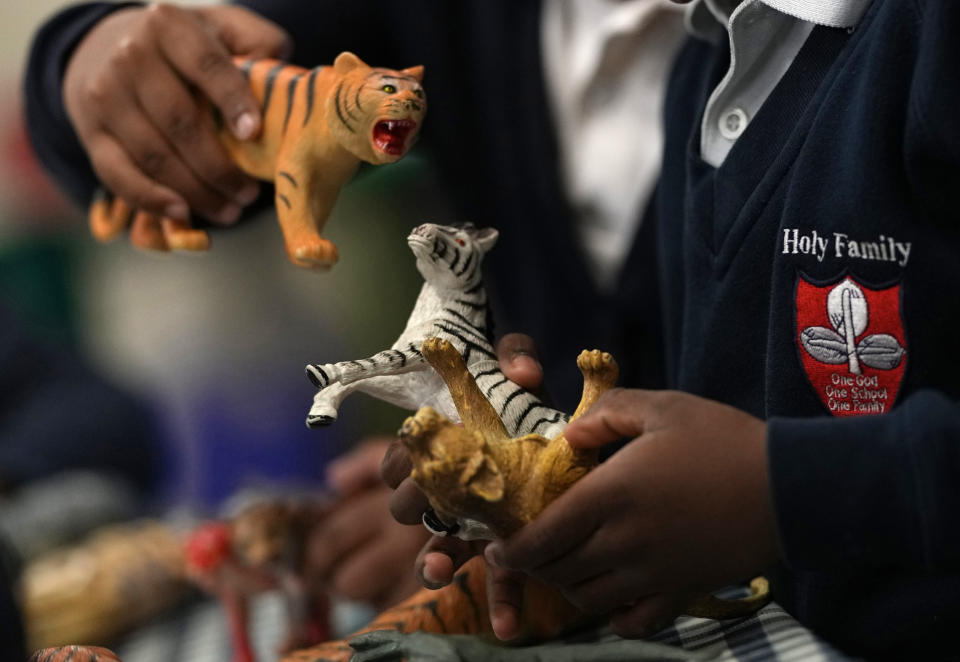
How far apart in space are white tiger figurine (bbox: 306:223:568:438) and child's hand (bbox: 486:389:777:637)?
4 cm

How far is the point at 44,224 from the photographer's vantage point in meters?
1.61

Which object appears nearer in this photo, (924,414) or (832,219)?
(924,414)

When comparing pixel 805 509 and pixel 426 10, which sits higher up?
pixel 426 10

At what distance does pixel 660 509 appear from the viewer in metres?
0.33

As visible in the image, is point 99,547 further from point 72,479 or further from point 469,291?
point 469,291

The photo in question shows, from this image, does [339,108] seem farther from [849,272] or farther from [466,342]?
[849,272]

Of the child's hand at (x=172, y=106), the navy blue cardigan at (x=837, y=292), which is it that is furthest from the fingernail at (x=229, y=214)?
the navy blue cardigan at (x=837, y=292)

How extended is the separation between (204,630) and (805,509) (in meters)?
0.57

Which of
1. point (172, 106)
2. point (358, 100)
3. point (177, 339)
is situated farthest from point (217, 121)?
point (177, 339)

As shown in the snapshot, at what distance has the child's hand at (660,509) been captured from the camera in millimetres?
333

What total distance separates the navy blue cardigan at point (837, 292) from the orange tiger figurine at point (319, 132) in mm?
63

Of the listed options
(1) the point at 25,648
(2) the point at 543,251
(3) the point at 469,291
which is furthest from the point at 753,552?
(2) the point at 543,251

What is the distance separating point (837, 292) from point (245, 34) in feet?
1.15

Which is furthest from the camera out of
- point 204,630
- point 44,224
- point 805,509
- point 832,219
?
point 44,224
